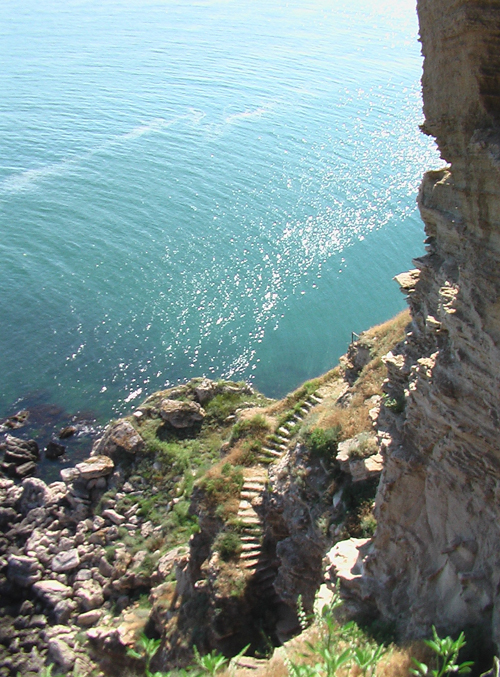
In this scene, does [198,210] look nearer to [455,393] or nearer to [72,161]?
[72,161]

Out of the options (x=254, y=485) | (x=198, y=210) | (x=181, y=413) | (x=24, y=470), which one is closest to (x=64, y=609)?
(x=24, y=470)

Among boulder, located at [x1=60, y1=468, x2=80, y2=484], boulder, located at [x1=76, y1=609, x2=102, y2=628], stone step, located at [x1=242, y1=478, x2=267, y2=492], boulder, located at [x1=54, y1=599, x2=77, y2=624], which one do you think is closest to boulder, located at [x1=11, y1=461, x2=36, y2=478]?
boulder, located at [x1=60, y1=468, x2=80, y2=484]

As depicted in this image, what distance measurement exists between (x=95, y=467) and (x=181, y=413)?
18.4 feet

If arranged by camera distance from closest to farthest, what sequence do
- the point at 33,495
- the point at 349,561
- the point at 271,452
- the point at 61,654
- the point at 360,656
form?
the point at 360,656, the point at 349,561, the point at 61,654, the point at 271,452, the point at 33,495

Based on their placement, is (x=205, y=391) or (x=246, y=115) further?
(x=246, y=115)

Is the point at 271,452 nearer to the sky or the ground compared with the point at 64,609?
nearer to the sky

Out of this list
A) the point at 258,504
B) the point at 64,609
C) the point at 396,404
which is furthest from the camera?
the point at 64,609

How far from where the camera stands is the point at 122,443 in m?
32.9

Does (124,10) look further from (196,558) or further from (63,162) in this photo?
(196,558)

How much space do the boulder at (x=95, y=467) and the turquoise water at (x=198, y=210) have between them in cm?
515

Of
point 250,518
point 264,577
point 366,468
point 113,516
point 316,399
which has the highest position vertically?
point 366,468

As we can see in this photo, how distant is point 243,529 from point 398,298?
26491mm

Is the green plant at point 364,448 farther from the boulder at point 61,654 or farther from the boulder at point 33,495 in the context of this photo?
the boulder at point 33,495

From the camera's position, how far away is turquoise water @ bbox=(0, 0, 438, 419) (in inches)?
1610
